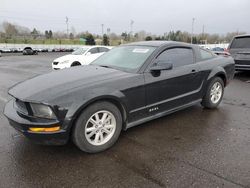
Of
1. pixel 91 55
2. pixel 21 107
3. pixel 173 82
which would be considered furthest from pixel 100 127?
pixel 91 55

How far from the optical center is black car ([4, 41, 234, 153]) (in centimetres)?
271

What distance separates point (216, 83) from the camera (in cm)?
483

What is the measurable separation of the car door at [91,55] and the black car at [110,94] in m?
6.41

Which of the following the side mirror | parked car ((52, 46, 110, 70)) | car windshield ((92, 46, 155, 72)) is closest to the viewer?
the side mirror

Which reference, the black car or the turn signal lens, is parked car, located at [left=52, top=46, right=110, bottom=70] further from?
the turn signal lens

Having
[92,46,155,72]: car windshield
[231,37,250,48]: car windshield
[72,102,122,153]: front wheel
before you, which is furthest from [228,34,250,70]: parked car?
[72,102,122,153]: front wheel

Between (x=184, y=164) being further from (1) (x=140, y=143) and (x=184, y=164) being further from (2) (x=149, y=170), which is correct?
(1) (x=140, y=143)

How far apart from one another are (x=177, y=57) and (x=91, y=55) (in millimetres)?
7467

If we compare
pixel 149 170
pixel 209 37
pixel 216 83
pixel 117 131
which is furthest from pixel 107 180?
pixel 209 37

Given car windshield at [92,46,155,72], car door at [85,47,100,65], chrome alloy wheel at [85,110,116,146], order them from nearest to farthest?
1. chrome alloy wheel at [85,110,116,146]
2. car windshield at [92,46,155,72]
3. car door at [85,47,100,65]

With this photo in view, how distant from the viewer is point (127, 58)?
394 cm

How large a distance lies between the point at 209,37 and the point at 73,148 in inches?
3896

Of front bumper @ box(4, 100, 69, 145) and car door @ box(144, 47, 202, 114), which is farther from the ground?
car door @ box(144, 47, 202, 114)

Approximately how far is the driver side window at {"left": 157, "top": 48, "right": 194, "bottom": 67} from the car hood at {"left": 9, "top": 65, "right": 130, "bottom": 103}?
34.7 inches
